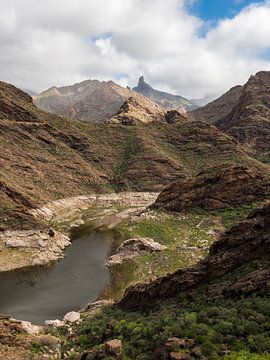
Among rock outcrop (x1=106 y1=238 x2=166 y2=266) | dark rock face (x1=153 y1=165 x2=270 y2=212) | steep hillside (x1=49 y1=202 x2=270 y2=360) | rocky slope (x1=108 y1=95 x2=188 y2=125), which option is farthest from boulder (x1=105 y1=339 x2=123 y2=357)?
rocky slope (x1=108 y1=95 x2=188 y2=125)

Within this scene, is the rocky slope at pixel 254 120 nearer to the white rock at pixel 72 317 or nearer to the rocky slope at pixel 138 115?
the rocky slope at pixel 138 115

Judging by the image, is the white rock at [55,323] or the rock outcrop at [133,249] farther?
the rock outcrop at [133,249]

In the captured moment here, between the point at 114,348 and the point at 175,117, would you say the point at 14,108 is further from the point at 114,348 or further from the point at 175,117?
the point at 114,348

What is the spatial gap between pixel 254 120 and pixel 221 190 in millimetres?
100220

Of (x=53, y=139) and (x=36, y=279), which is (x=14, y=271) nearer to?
(x=36, y=279)

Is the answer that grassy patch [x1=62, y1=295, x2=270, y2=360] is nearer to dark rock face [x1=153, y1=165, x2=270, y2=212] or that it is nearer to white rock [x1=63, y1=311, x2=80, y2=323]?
white rock [x1=63, y1=311, x2=80, y2=323]

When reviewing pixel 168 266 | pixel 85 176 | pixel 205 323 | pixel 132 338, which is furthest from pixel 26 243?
pixel 85 176

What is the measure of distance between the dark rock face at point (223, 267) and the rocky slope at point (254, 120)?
11475cm

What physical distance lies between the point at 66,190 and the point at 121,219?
24762 millimetres

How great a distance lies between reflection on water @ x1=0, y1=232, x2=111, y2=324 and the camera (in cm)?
4184

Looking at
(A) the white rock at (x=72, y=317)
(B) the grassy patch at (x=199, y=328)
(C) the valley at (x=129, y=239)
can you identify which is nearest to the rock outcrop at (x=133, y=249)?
(C) the valley at (x=129, y=239)

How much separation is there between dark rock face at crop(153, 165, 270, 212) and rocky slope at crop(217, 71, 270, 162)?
72.4m

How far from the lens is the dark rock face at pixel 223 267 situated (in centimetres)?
2854

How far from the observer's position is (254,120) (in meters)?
163
